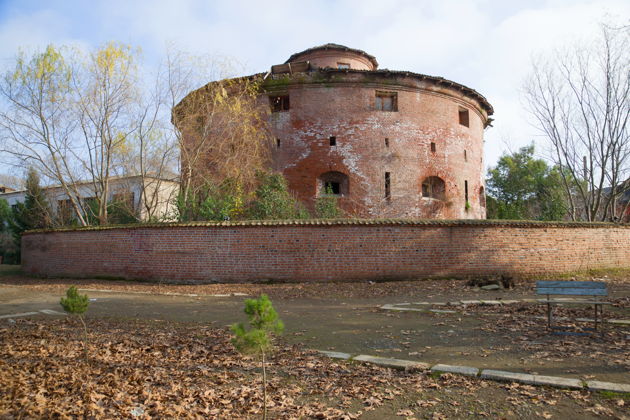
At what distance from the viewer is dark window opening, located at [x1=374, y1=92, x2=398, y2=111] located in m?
20.3

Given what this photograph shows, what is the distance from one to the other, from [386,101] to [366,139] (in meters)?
2.50

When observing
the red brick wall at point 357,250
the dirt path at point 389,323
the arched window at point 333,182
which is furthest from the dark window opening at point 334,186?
the dirt path at point 389,323

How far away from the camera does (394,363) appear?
4906 mm

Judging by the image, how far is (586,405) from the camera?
3.76 metres

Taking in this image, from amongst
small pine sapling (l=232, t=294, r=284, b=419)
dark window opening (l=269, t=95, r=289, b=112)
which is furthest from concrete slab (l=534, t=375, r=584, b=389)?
dark window opening (l=269, t=95, r=289, b=112)

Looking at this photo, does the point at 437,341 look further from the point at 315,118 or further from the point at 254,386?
the point at 315,118

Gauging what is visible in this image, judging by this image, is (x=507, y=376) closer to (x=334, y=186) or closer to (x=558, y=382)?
(x=558, y=382)

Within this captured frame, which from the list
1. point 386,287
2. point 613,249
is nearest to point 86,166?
point 386,287

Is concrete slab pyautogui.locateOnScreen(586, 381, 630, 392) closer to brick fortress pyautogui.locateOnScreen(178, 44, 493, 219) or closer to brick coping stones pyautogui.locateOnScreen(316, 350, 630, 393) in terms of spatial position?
brick coping stones pyautogui.locateOnScreen(316, 350, 630, 393)

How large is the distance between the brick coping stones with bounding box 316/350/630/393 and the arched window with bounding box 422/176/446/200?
→ 1648 cm

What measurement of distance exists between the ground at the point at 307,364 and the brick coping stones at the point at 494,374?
11 cm

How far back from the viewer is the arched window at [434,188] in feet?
67.9

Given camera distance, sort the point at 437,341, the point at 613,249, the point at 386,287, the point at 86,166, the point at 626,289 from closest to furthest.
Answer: the point at 437,341
the point at 626,289
the point at 386,287
the point at 613,249
the point at 86,166

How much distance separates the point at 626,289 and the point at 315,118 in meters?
13.8
